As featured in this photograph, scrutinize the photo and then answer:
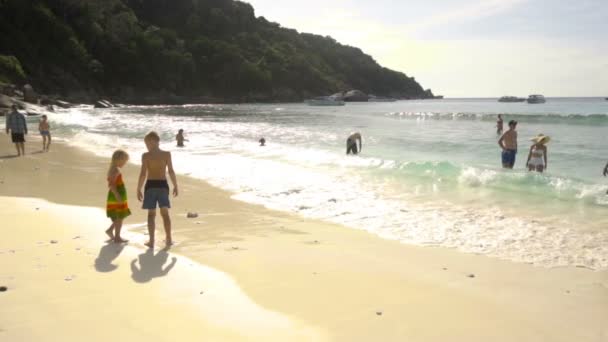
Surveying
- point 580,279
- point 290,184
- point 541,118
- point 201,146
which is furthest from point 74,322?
point 541,118

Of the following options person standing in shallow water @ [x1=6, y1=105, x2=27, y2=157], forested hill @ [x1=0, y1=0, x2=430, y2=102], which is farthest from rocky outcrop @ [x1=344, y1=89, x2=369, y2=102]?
person standing in shallow water @ [x1=6, y1=105, x2=27, y2=157]

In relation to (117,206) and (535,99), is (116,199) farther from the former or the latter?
(535,99)

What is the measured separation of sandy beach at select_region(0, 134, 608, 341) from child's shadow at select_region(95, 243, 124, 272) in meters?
0.02

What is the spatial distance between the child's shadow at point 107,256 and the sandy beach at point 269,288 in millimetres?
23

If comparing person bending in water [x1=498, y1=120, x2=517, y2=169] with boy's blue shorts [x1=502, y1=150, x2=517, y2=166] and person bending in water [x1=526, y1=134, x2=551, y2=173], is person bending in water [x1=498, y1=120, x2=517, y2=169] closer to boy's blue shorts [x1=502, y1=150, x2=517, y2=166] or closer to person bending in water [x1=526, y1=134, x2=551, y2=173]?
boy's blue shorts [x1=502, y1=150, x2=517, y2=166]

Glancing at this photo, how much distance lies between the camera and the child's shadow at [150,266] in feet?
15.9

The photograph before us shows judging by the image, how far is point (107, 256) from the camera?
17.9 feet

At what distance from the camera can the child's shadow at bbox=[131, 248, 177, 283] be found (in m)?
4.85

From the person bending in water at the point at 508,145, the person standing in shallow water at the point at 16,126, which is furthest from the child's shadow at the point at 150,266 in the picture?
the person standing in shallow water at the point at 16,126

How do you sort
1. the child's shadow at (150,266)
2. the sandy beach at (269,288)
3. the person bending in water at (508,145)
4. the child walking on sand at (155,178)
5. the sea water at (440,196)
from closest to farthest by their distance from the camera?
1. the sandy beach at (269,288)
2. the child's shadow at (150,266)
3. the child walking on sand at (155,178)
4. the sea water at (440,196)
5. the person bending in water at (508,145)

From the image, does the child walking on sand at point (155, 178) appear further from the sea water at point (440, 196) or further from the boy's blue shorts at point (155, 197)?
the sea water at point (440, 196)

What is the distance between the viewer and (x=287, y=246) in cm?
619

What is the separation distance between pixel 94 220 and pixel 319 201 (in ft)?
13.3

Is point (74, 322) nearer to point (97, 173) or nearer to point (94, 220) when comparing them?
point (94, 220)
